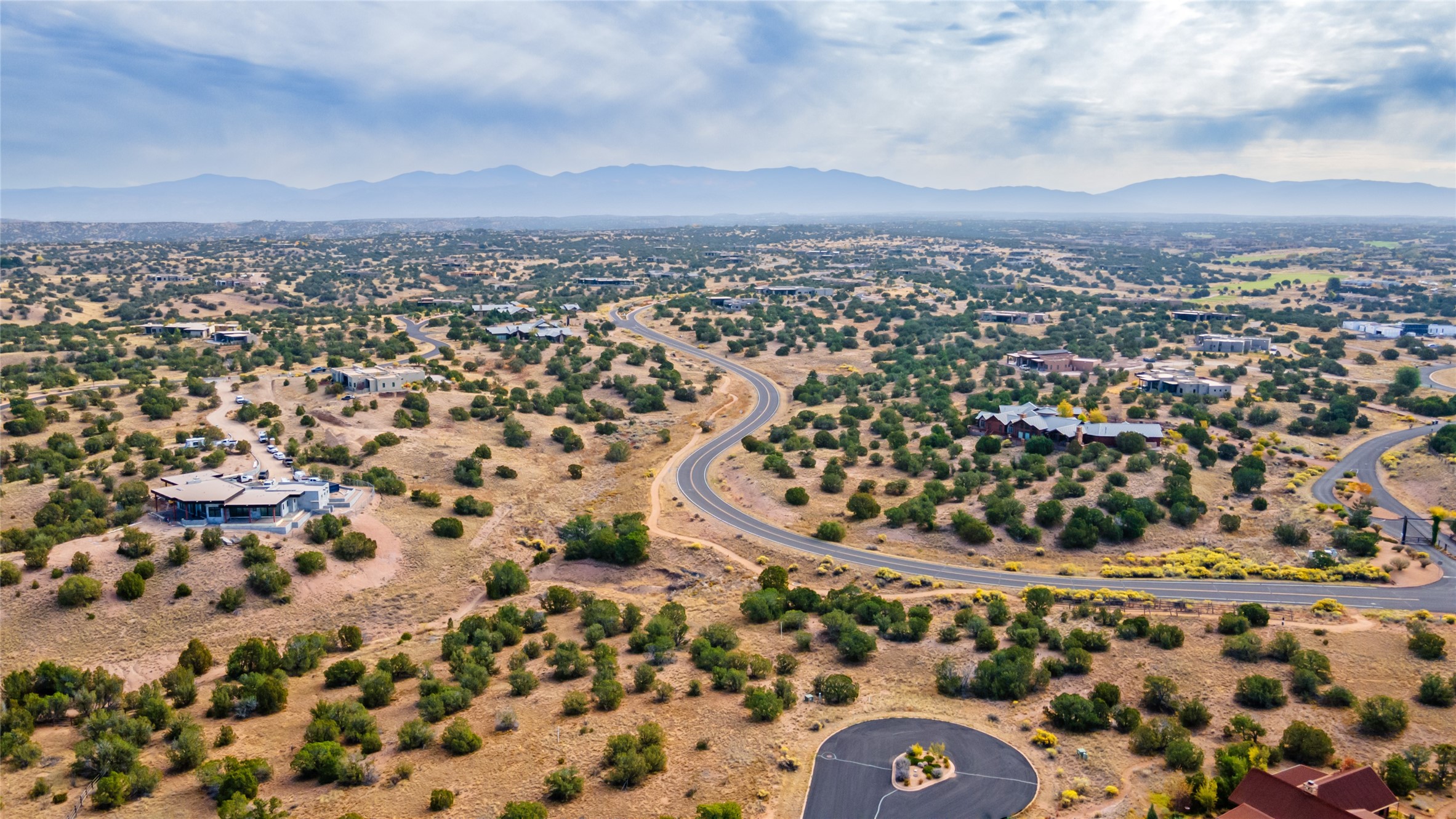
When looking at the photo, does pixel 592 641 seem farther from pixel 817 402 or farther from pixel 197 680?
pixel 817 402

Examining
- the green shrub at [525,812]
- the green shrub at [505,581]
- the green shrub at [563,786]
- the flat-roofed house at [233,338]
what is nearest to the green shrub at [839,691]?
the green shrub at [563,786]

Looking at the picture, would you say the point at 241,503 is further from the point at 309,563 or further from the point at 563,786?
the point at 563,786

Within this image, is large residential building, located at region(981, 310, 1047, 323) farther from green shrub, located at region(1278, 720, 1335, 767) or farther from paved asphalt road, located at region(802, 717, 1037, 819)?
paved asphalt road, located at region(802, 717, 1037, 819)

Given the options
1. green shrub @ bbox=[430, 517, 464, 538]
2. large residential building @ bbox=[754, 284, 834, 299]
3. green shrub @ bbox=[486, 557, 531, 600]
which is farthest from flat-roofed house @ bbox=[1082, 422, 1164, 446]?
large residential building @ bbox=[754, 284, 834, 299]

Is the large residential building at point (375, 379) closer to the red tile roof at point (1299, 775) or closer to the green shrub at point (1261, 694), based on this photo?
the green shrub at point (1261, 694)

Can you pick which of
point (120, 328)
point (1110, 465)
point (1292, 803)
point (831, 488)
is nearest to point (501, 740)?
point (1292, 803)

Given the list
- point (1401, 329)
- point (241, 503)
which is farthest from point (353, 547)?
point (1401, 329)
